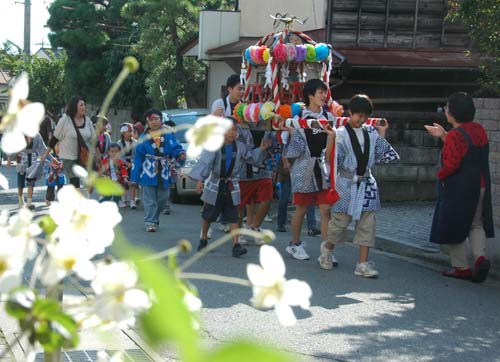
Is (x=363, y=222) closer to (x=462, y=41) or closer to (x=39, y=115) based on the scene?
(x=39, y=115)

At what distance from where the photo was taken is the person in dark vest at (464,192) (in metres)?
8.80

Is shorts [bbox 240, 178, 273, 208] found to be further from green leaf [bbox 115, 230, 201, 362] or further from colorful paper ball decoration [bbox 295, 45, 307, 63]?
green leaf [bbox 115, 230, 201, 362]

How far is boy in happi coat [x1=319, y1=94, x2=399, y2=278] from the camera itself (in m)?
8.73

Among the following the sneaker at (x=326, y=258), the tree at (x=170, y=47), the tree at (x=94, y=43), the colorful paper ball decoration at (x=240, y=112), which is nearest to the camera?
the sneaker at (x=326, y=258)

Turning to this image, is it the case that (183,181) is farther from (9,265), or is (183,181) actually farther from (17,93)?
(9,265)

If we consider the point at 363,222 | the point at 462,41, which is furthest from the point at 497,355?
the point at 462,41

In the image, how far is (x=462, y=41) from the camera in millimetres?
18062

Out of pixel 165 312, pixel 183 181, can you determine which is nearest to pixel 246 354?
pixel 165 312

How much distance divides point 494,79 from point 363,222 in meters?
2.43

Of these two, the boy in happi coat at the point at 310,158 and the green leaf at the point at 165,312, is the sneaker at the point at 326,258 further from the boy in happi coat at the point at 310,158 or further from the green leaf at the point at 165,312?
the green leaf at the point at 165,312

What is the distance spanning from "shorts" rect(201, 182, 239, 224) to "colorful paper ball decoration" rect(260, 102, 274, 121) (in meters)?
0.89

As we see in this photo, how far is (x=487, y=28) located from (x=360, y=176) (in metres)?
2.42

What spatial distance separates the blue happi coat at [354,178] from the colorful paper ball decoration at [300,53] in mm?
1880

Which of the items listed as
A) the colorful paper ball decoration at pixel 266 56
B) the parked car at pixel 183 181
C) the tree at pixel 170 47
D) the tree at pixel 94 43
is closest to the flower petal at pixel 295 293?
the colorful paper ball decoration at pixel 266 56
